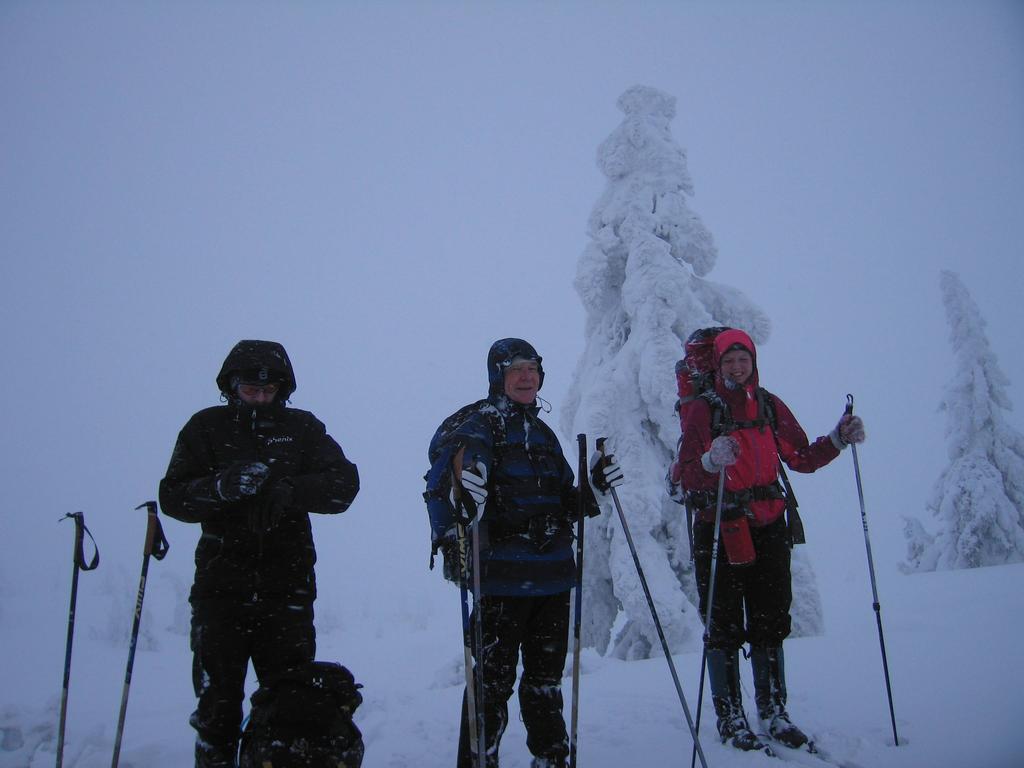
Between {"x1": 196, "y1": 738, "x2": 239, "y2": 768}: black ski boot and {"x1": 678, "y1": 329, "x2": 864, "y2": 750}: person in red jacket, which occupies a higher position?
{"x1": 678, "y1": 329, "x2": 864, "y2": 750}: person in red jacket

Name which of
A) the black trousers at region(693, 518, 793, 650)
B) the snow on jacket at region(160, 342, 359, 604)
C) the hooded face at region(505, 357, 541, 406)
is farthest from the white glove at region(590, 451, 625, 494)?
the snow on jacket at region(160, 342, 359, 604)

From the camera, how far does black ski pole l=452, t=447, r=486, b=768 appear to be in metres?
3.36

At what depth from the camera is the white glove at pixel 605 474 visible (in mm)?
3926

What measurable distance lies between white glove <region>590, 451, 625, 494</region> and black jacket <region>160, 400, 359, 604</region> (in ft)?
5.12

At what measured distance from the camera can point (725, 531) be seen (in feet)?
13.9

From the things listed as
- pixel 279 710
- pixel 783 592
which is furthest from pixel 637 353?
pixel 279 710

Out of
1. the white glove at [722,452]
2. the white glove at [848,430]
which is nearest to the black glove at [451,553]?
the white glove at [722,452]

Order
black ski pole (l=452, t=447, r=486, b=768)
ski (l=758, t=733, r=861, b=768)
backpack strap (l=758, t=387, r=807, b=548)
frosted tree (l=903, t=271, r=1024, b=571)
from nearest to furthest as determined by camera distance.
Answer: black ski pole (l=452, t=447, r=486, b=768), ski (l=758, t=733, r=861, b=768), backpack strap (l=758, t=387, r=807, b=548), frosted tree (l=903, t=271, r=1024, b=571)

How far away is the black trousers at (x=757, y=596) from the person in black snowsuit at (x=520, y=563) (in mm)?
1229

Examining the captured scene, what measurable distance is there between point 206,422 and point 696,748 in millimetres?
3532

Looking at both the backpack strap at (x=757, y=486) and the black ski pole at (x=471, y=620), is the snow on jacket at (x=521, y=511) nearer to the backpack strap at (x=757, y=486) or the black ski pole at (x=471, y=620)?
the black ski pole at (x=471, y=620)

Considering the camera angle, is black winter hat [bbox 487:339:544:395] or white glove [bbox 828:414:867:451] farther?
white glove [bbox 828:414:867:451]

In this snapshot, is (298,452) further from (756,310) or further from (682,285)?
(756,310)

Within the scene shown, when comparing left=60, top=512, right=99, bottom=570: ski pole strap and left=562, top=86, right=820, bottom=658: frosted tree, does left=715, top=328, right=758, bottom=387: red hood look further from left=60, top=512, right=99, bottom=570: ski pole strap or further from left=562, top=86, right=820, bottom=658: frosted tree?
left=562, top=86, right=820, bottom=658: frosted tree
